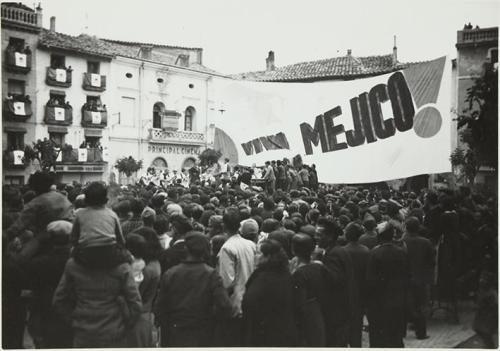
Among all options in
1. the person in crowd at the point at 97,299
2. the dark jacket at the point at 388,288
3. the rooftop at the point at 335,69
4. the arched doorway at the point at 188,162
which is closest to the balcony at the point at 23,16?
the person in crowd at the point at 97,299

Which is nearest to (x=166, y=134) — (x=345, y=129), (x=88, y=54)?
(x=88, y=54)

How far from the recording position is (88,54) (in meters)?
22.7

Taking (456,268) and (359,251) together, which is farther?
(456,268)

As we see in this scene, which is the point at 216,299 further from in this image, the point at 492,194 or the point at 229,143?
the point at 229,143

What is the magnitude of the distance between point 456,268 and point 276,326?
3231mm

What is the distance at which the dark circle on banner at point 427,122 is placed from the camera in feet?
25.4

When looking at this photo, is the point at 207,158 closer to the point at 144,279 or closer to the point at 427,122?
the point at 427,122

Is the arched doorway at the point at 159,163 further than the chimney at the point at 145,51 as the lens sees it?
Yes

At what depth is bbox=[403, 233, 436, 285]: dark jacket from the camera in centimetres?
616

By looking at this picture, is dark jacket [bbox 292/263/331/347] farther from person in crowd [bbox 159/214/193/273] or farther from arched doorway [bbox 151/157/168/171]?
arched doorway [bbox 151/157/168/171]

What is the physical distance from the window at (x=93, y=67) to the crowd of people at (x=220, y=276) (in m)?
18.0

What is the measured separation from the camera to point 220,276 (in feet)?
14.6

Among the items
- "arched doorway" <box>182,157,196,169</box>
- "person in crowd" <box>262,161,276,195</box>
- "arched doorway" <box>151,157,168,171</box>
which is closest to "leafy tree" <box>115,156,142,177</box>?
"arched doorway" <box>151,157,168,171</box>

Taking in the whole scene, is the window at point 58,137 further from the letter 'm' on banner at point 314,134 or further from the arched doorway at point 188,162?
the letter 'm' on banner at point 314,134
